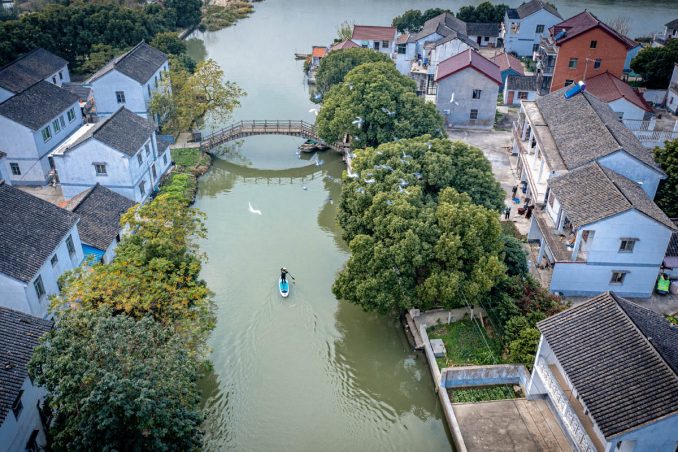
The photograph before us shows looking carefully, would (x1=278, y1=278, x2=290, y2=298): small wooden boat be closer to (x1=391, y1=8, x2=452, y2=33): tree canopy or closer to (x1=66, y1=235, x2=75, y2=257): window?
(x1=66, y1=235, x2=75, y2=257): window

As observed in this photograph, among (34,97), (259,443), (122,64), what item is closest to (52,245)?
(259,443)

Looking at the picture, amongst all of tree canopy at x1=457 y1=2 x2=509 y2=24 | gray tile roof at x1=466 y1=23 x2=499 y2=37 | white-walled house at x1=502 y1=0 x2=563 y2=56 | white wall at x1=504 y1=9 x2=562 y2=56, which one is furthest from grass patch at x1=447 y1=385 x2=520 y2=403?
tree canopy at x1=457 y1=2 x2=509 y2=24

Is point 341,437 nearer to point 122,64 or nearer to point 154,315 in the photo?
point 154,315

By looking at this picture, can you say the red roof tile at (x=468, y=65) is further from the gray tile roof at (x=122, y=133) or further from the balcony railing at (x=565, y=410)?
the balcony railing at (x=565, y=410)

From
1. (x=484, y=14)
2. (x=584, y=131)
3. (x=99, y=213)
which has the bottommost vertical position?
(x=99, y=213)

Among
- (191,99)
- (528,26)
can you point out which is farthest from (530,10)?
(191,99)

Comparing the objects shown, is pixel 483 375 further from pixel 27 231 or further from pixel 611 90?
pixel 611 90
